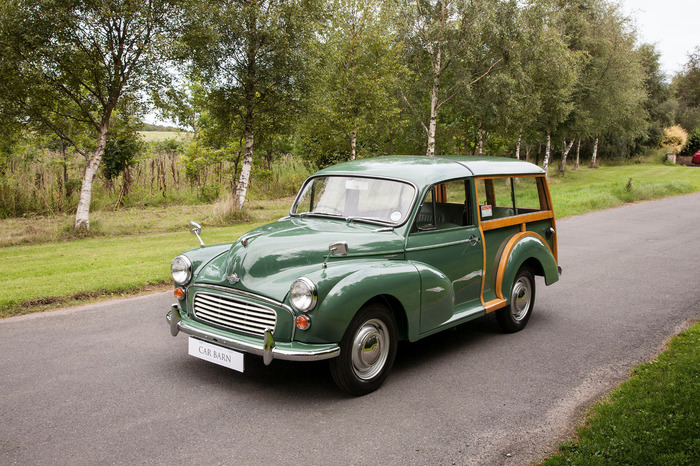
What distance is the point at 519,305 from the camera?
6.40m

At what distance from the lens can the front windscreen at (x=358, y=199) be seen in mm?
5238

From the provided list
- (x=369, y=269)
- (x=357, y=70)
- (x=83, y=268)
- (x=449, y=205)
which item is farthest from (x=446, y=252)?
(x=357, y=70)

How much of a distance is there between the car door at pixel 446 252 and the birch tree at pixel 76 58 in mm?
10947

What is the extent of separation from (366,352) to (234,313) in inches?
44.4

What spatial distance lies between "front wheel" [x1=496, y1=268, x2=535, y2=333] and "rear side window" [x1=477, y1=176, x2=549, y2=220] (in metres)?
0.77

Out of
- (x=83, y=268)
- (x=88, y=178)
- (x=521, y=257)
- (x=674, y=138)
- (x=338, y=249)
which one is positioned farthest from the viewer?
(x=674, y=138)

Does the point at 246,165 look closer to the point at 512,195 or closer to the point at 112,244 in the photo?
the point at 112,244

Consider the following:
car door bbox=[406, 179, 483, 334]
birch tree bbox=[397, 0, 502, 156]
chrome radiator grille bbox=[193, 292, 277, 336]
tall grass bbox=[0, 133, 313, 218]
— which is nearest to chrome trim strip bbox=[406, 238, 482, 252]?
car door bbox=[406, 179, 483, 334]

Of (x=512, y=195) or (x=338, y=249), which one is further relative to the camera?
(x=512, y=195)

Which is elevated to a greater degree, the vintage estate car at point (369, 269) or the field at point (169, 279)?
the vintage estate car at point (369, 269)

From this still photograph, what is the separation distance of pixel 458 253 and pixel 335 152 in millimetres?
24711

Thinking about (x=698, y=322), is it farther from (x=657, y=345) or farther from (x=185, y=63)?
(x=185, y=63)

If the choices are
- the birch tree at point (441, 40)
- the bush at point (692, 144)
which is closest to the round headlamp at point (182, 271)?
the birch tree at point (441, 40)

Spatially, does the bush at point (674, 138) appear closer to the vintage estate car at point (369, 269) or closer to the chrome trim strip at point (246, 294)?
the vintage estate car at point (369, 269)
